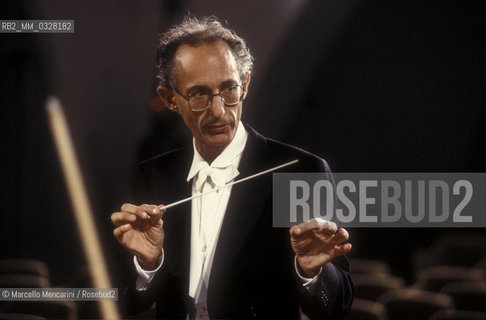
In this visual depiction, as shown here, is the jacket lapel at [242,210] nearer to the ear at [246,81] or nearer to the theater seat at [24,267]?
the ear at [246,81]

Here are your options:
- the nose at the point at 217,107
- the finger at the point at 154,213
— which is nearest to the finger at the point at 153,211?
the finger at the point at 154,213

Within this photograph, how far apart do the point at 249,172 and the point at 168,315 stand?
61 centimetres

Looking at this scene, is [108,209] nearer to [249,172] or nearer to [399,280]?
[249,172]

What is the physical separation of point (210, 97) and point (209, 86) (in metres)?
0.04

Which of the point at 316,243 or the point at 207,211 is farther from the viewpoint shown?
the point at 207,211

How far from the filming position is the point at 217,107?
2.01 metres

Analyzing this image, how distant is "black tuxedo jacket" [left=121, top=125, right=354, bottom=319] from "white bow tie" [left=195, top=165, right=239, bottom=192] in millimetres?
35

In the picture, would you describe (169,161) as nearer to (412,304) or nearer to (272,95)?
(272,95)

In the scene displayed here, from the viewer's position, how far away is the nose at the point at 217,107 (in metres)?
2.00

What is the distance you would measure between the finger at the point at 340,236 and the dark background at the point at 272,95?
0.30 meters

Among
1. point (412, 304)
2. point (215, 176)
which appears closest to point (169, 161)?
point (215, 176)

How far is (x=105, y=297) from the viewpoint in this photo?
2.12 meters

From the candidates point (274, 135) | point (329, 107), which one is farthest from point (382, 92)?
point (274, 135)

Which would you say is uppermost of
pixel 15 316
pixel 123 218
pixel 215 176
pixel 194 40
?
pixel 194 40
